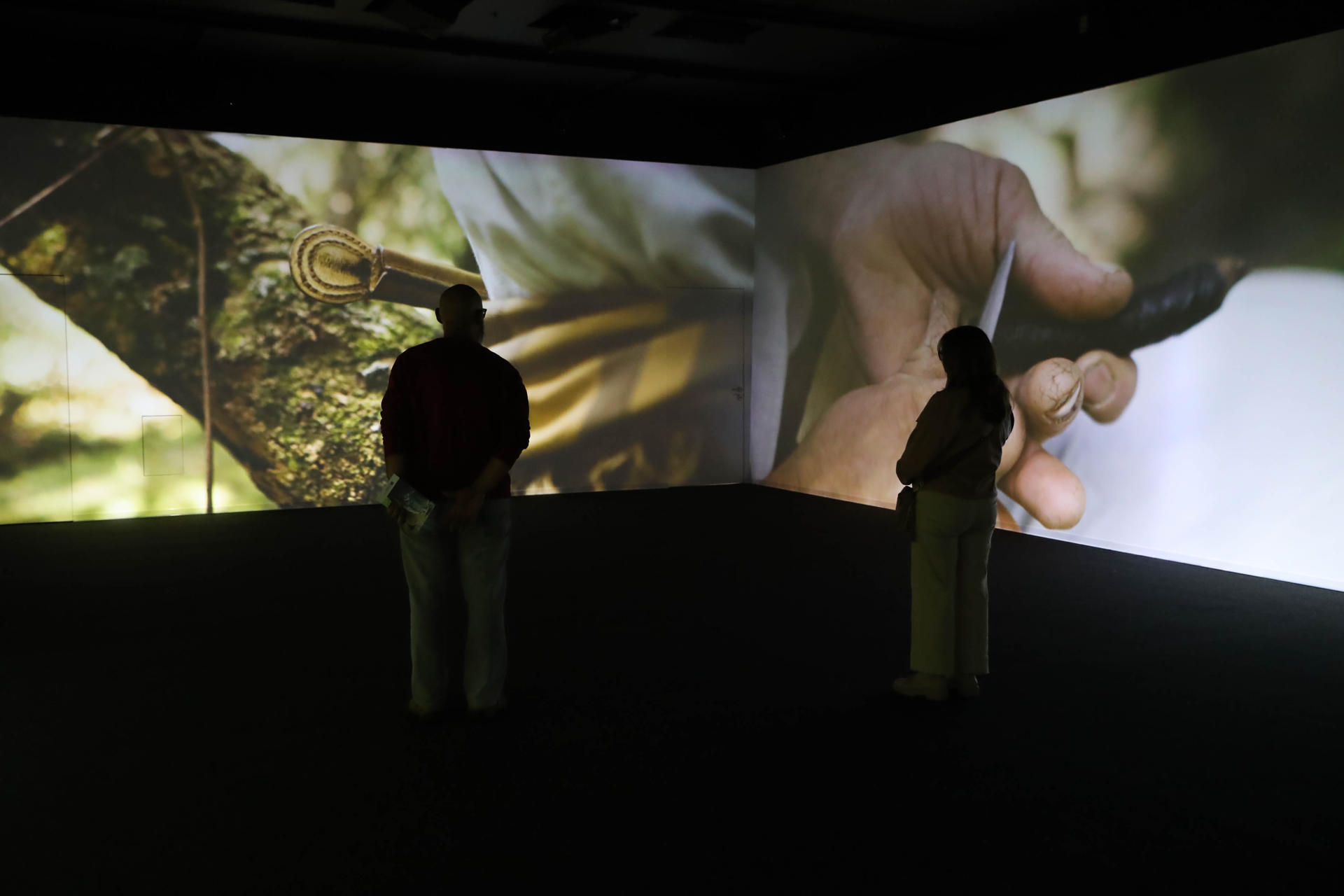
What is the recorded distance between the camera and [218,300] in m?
9.97

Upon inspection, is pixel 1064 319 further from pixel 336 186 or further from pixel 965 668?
pixel 336 186

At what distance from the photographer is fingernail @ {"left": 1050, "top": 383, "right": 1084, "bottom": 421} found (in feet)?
27.8

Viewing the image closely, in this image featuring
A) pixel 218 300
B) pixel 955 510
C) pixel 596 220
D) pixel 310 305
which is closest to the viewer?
pixel 955 510

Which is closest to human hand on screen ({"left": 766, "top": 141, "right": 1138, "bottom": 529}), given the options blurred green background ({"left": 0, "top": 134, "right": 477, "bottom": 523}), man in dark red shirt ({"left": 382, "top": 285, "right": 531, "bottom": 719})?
blurred green background ({"left": 0, "top": 134, "right": 477, "bottom": 523})

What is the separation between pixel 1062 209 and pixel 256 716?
22.7 feet

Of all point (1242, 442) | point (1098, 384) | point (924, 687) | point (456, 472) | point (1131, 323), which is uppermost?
point (1131, 323)

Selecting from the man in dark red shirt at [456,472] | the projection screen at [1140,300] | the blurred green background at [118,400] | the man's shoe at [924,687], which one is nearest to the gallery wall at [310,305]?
the blurred green background at [118,400]

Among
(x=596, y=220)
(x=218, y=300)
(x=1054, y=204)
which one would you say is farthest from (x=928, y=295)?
(x=218, y=300)

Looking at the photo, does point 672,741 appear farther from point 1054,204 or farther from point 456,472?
point 1054,204

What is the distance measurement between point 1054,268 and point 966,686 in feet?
16.8

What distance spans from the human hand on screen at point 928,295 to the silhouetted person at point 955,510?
4.29 meters

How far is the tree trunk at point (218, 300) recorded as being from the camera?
370 inches

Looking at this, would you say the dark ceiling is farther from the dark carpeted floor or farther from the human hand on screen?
the dark carpeted floor

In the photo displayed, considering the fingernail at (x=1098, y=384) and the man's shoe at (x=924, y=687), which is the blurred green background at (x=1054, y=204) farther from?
the man's shoe at (x=924, y=687)
